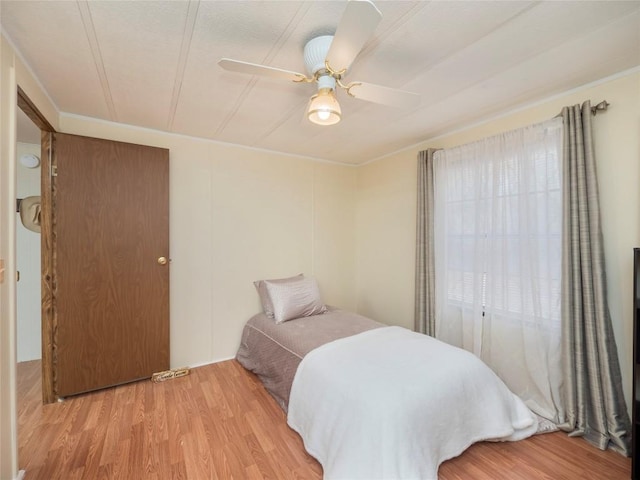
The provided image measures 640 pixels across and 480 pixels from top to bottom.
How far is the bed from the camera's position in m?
1.37

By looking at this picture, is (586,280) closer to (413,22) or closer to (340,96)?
(413,22)

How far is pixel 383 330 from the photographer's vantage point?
2289 millimetres

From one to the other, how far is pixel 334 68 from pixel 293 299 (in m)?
2.06

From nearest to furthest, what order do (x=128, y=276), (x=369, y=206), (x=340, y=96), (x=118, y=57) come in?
(x=118, y=57), (x=340, y=96), (x=128, y=276), (x=369, y=206)

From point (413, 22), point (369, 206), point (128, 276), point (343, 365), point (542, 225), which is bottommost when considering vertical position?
point (343, 365)

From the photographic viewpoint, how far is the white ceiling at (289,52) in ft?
4.28

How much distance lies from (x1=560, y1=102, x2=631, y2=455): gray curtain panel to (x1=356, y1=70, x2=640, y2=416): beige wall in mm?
97

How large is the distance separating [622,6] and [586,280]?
4.74 feet

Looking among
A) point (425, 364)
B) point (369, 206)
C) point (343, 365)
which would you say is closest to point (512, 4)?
point (425, 364)

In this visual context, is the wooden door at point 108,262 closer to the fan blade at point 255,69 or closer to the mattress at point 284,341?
the mattress at point 284,341

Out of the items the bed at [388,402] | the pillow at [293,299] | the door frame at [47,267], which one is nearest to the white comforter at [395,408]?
the bed at [388,402]

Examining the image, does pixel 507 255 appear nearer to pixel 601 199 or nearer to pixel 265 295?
pixel 601 199

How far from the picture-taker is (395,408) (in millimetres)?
1404

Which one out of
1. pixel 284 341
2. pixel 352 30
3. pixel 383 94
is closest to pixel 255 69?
pixel 352 30
